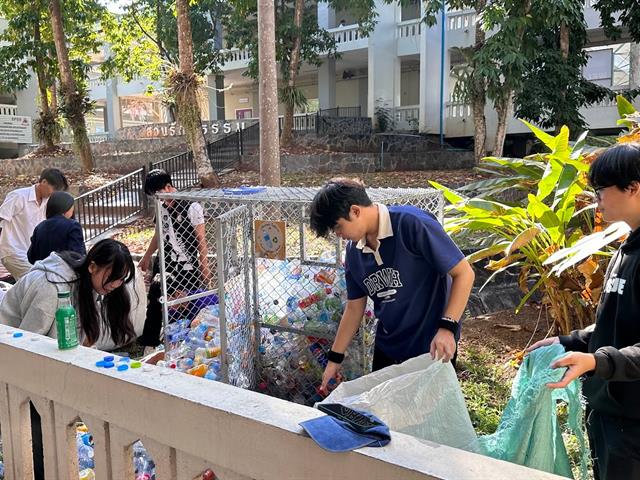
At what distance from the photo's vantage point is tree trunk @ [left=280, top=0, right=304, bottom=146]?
15.3 metres

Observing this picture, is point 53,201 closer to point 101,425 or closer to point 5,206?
point 5,206

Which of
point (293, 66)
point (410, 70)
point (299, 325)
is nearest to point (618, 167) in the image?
point (299, 325)

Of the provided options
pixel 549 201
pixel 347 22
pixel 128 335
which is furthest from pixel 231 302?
pixel 347 22

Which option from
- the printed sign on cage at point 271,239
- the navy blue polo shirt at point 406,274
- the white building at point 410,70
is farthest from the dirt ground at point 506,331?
the white building at point 410,70

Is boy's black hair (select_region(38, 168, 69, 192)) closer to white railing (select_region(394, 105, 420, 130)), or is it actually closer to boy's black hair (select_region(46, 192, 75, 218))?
boy's black hair (select_region(46, 192, 75, 218))

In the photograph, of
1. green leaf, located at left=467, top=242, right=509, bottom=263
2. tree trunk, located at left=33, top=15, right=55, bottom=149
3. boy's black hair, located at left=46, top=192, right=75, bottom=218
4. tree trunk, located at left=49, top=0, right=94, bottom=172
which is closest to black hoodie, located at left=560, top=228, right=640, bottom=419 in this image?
green leaf, located at left=467, top=242, right=509, bottom=263

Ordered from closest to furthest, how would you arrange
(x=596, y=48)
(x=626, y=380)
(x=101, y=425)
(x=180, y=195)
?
1. (x=626, y=380)
2. (x=101, y=425)
3. (x=180, y=195)
4. (x=596, y=48)

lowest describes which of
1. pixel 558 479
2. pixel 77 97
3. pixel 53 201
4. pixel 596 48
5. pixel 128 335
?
pixel 128 335

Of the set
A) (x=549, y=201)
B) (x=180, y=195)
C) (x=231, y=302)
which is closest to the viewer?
(x=231, y=302)

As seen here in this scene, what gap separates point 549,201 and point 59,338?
4.12m

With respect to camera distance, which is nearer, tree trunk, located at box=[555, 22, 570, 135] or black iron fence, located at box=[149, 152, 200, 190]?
tree trunk, located at box=[555, 22, 570, 135]

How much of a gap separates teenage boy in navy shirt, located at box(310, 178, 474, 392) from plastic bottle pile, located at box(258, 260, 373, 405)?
86 cm

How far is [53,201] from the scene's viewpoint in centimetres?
427

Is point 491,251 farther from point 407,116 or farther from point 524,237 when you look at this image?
point 407,116
